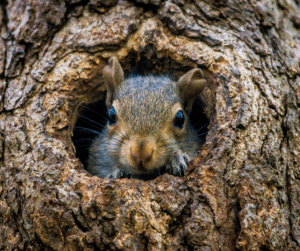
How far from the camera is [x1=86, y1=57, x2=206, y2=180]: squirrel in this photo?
2.25 m

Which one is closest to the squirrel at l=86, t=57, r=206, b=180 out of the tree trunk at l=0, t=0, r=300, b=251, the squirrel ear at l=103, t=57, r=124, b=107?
the squirrel ear at l=103, t=57, r=124, b=107

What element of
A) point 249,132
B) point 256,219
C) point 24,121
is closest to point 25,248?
point 24,121

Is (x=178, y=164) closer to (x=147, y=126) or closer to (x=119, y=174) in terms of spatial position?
(x=147, y=126)

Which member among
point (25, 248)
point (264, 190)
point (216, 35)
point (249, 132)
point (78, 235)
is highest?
point (216, 35)

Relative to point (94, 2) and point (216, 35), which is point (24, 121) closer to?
point (94, 2)

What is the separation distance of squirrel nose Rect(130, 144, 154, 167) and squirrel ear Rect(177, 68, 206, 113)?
2.49 ft

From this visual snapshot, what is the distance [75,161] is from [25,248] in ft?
1.97

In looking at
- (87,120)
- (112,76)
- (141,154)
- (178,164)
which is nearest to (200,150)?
(178,164)

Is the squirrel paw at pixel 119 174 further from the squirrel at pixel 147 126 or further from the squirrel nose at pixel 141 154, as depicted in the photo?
the squirrel nose at pixel 141 154

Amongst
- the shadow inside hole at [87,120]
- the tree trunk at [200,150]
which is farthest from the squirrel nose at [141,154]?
the shadow inside hole at [87,120]

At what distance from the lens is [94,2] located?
277 cm

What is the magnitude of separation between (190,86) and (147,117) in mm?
533

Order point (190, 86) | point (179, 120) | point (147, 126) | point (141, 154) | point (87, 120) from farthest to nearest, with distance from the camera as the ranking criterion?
point (87, 120), point (190, 86), point (179, 120), point (147, 126), point (141, 154)

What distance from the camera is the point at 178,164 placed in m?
2.33
